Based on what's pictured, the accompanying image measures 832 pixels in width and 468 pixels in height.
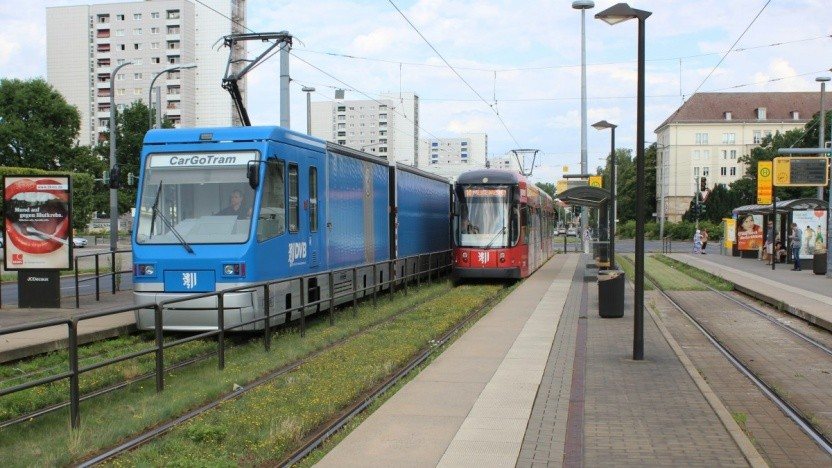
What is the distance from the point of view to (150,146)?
1285 cm

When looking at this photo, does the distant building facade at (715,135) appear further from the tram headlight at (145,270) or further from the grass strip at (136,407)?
the grass strip at (136,407)

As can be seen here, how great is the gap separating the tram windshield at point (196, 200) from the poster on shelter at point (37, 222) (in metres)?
4.01

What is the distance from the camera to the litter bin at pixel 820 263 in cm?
3088

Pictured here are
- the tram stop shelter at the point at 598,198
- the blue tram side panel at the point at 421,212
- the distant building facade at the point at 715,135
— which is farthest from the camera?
the distant building facade at the point at 715,135

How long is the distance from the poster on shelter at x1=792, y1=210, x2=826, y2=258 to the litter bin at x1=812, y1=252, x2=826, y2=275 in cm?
267

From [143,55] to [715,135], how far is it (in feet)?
246

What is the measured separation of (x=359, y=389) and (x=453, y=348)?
3343mm

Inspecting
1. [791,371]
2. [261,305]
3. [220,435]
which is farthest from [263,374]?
[791,371]

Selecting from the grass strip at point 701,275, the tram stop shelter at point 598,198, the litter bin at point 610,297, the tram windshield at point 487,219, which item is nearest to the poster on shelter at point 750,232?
the grass strip at point 701,275

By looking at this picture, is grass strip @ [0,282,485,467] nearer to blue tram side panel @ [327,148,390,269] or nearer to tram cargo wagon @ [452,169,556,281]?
blue tram side panel @ [327,148,390,269]

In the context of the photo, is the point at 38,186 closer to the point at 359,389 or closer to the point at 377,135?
the point at 359,389

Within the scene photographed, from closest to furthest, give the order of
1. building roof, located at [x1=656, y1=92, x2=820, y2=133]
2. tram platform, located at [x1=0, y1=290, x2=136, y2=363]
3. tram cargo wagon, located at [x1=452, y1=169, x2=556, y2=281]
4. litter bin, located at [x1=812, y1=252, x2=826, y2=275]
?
tram platform, located at [x1=0, y1=290, x2=136, y2=363], tram cargo wagon, located at [x1=452, y1=169, x2=556, y2=281], litter bin, located at [x1=812, y1=252, x2=826, y2=275], building roof, located at [x1=656, y1=92, x2=820, y2=133]

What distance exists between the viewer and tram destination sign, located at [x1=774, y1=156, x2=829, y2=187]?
36.2 meters

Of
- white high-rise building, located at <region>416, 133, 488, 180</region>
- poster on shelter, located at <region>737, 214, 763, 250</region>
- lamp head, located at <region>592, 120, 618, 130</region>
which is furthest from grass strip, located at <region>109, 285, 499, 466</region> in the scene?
white high-rise building, located at <region>416, 133, 488, 180</region>
